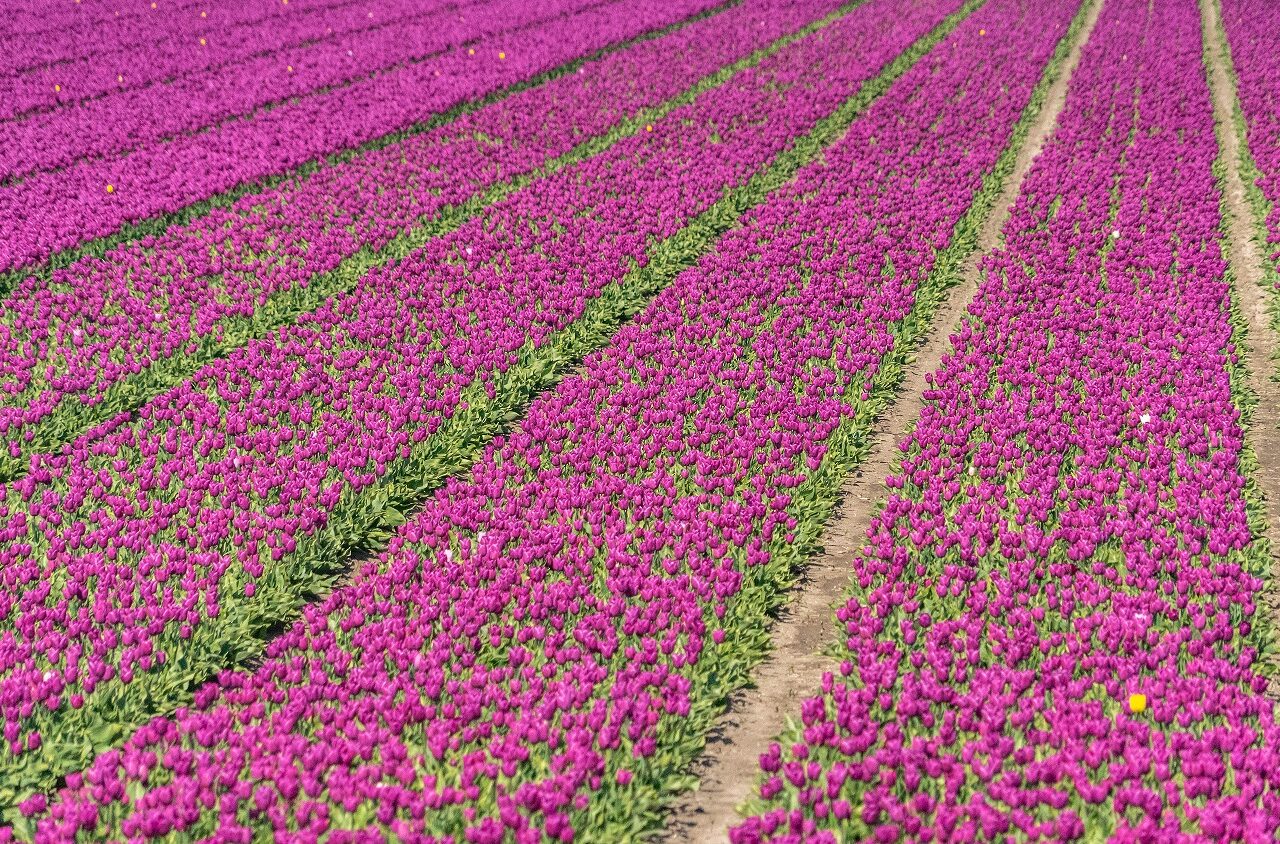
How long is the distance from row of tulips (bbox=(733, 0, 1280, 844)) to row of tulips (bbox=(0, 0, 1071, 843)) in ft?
2.33

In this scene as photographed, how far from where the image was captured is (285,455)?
762 centimetres

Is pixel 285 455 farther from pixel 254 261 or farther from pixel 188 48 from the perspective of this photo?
pixel 188 48

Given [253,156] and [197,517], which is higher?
[253,156]

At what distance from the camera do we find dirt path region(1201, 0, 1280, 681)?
23.1 feet

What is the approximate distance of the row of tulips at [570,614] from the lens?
4.78 metres

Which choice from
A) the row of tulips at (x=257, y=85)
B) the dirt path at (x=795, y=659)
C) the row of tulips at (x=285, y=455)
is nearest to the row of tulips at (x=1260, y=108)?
the dirt path at (x=795, y=659)

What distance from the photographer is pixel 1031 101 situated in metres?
18.5

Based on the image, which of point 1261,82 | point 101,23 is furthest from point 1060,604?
point 101,23

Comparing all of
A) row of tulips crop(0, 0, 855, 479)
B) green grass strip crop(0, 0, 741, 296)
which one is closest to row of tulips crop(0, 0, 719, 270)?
green grass strip crop(0, 0, 741, 296)

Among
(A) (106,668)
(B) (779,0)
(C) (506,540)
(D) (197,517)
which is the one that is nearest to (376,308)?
(D) (197,517)

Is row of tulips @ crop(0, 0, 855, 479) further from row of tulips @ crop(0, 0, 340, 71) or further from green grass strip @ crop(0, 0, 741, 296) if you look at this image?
row of tulips @ crop(0, 0, 340, 71)

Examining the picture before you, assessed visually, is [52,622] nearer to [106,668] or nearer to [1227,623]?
[106,668]

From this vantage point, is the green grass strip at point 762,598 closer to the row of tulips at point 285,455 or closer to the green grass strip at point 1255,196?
the row of tulips at point 285,455

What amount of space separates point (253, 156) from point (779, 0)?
1895 cm
